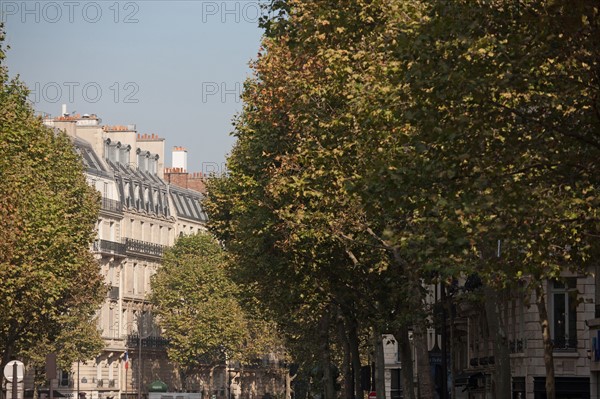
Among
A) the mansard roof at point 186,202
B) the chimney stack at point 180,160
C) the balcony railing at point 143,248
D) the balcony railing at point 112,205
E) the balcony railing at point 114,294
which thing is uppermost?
the chimney stack at point 180,160

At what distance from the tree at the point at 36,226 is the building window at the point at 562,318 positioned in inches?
790

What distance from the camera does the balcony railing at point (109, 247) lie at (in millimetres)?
142000

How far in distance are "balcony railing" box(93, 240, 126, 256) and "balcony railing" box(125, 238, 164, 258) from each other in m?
2.02

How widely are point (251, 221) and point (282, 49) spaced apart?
833cm

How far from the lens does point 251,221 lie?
188 feet

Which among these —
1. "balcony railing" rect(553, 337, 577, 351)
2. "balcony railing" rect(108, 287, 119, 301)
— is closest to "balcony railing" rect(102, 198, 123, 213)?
"balcony railing" rect(108, 287, 119, 301)

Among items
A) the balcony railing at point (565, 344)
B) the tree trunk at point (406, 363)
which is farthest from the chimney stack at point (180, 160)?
the balcony railing at point (565, 344)

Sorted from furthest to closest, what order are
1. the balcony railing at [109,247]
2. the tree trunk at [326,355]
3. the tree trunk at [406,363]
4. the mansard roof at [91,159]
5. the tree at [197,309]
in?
the tree at [197,309] < the balcony railing at [109,247] < the mansard roof at [91,159] < the tree trunk at [326,355] < the tree trunk at [406,363]

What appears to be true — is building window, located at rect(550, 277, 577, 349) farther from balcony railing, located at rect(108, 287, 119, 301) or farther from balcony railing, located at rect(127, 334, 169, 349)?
balcony railing, located at rect(127, 334, 169, 349)

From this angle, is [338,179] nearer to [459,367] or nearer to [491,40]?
[491,40]

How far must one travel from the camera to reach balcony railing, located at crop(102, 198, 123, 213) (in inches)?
5645

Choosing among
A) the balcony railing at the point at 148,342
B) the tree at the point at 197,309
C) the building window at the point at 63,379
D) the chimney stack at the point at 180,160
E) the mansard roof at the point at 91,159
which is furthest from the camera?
the chimney stack at the point at 180,160

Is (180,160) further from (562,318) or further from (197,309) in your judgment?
(562,318)

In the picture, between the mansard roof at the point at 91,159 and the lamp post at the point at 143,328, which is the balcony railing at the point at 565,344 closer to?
the mansard roof at the point at 91,159
